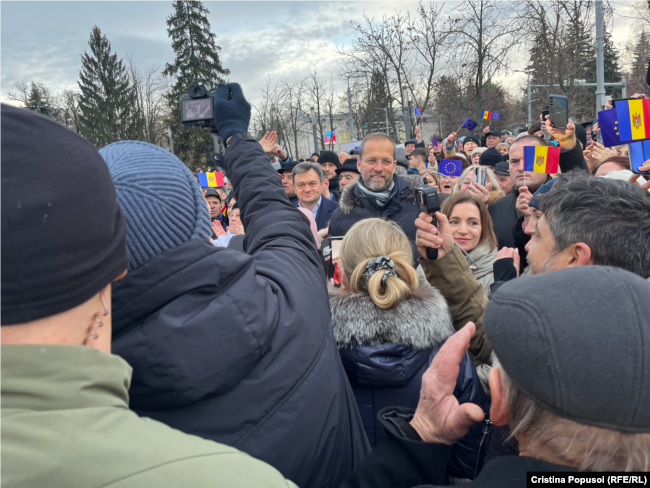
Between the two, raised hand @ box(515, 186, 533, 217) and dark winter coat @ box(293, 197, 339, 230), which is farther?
dark winter coat @ box(293, 197, 339, 230)

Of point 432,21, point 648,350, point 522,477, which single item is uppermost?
point 432,21

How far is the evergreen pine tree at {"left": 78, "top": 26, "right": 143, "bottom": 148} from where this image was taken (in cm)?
3625

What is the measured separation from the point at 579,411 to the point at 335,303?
1147 millimetres

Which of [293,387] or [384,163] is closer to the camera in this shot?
[293,387]

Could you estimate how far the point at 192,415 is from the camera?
3.37ft

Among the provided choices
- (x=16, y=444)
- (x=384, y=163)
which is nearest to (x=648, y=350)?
(x=16, y=444)

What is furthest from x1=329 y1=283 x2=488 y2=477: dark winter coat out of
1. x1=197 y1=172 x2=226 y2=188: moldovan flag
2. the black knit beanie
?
x1=197 y1=172 x2=226 y2=188: moldovan flag

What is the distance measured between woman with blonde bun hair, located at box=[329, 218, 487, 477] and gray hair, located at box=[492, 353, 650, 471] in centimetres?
74

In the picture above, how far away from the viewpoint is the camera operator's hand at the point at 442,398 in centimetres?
131

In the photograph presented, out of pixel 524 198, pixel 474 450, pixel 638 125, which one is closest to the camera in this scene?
pixel 474 450

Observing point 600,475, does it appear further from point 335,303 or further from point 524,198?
point 524,198

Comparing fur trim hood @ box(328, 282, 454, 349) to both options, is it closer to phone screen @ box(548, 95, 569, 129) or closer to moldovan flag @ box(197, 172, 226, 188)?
phone screen @ box(548, 95, 569, 129)

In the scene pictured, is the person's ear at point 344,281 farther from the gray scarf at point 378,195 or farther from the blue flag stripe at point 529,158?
the blue flag stripe at point 529,158

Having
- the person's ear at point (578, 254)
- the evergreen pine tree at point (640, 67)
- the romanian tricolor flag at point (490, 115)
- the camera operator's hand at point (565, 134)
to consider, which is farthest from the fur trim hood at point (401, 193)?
the evergreen pine tree at point (640, 67)
